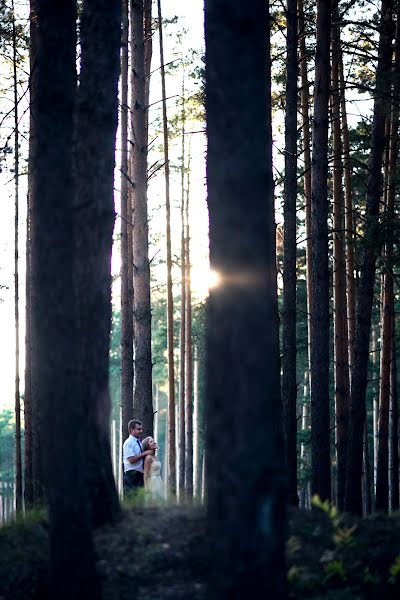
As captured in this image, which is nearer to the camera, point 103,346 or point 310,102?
point 103,346

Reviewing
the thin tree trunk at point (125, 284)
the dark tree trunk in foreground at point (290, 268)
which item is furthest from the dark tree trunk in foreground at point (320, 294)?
the thin tree trunk at point (125, 284)

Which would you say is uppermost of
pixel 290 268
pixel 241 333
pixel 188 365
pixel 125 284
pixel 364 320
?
pixel 125 284

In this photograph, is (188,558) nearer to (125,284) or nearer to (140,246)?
(140,246)

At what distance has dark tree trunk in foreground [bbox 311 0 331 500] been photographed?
1570cm

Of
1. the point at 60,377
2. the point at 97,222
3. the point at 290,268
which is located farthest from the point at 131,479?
the point at 60,377

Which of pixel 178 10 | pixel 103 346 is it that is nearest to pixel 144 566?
pixel 103 346

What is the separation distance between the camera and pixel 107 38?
8633 mm

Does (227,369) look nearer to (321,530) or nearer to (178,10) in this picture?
(321,530)

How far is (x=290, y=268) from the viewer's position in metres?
16.6

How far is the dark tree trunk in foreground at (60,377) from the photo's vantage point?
259 inches

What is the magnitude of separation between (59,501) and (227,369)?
2001 mm

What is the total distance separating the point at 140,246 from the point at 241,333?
11112mm

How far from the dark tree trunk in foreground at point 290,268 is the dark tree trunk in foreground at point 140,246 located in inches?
104

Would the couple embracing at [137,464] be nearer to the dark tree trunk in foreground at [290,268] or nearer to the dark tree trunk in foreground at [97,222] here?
the dark tree trunk in foreground at [290,268]
